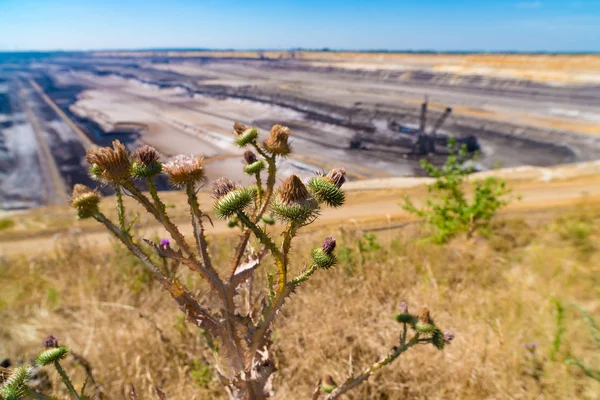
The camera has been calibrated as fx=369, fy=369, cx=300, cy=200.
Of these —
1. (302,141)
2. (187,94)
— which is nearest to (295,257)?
(302,141)

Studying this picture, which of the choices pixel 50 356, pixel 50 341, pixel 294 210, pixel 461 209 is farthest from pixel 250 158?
pixel 461 209

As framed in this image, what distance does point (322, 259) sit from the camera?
5.45 feet

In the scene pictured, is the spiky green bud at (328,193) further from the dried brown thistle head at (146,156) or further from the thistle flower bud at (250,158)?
the dried brown thistle head at (146,156)

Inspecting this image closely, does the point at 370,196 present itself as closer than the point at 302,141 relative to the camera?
Yes

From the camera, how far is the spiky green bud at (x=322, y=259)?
164 centimetres

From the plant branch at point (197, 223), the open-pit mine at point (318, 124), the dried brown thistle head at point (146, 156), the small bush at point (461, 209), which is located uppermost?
the dried brown thistle head at point (146, 156)

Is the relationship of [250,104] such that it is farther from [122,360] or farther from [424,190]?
[122,360]

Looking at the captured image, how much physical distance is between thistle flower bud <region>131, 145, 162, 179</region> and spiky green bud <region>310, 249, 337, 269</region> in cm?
79

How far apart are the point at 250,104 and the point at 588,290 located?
150ft

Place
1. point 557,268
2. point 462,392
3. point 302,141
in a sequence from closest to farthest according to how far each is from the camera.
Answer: point 462,392
point 557,268
point 302,141

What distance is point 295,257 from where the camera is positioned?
716 cm

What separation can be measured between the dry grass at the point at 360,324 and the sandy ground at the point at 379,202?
613cm

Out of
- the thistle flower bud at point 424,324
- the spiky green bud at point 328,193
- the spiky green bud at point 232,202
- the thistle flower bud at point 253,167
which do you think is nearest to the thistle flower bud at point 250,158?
the thistle flower bud at point 253,167

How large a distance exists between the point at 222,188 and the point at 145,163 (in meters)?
0.37
